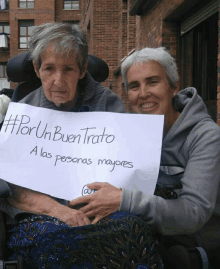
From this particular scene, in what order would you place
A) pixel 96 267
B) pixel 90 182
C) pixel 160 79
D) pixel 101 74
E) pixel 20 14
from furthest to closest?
pixel 20 14, pixel 101 74, pixel 160 79, pixel 90 182, pixel 96 267

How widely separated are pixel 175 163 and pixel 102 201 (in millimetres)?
460

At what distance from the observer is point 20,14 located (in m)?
29.1

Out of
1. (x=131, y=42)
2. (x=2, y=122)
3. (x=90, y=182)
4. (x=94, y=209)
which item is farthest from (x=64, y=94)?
(x=131, y=42)

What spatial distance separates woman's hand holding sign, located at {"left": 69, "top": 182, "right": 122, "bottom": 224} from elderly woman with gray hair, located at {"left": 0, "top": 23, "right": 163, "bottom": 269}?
0.03m

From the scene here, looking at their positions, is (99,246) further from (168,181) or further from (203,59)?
(203,59)

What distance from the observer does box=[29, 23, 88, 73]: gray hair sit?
1.80 meters

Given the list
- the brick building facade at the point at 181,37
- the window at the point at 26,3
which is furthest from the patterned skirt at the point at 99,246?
the window at the point at 26,3

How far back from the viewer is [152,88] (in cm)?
192

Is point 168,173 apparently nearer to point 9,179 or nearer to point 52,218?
point 52,218

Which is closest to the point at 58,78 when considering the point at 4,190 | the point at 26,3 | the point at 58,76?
the point at 58,76

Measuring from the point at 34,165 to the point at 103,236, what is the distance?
1.65 ft

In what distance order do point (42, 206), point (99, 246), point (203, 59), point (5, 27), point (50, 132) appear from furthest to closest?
point (5, 27) < point (203, 59) < point (50, 132) < point (42, 206) < point (99, 246)

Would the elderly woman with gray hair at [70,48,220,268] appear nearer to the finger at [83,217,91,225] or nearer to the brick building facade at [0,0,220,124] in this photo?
the finger at [83,217,91,225]

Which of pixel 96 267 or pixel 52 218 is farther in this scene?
pixel 52 218
